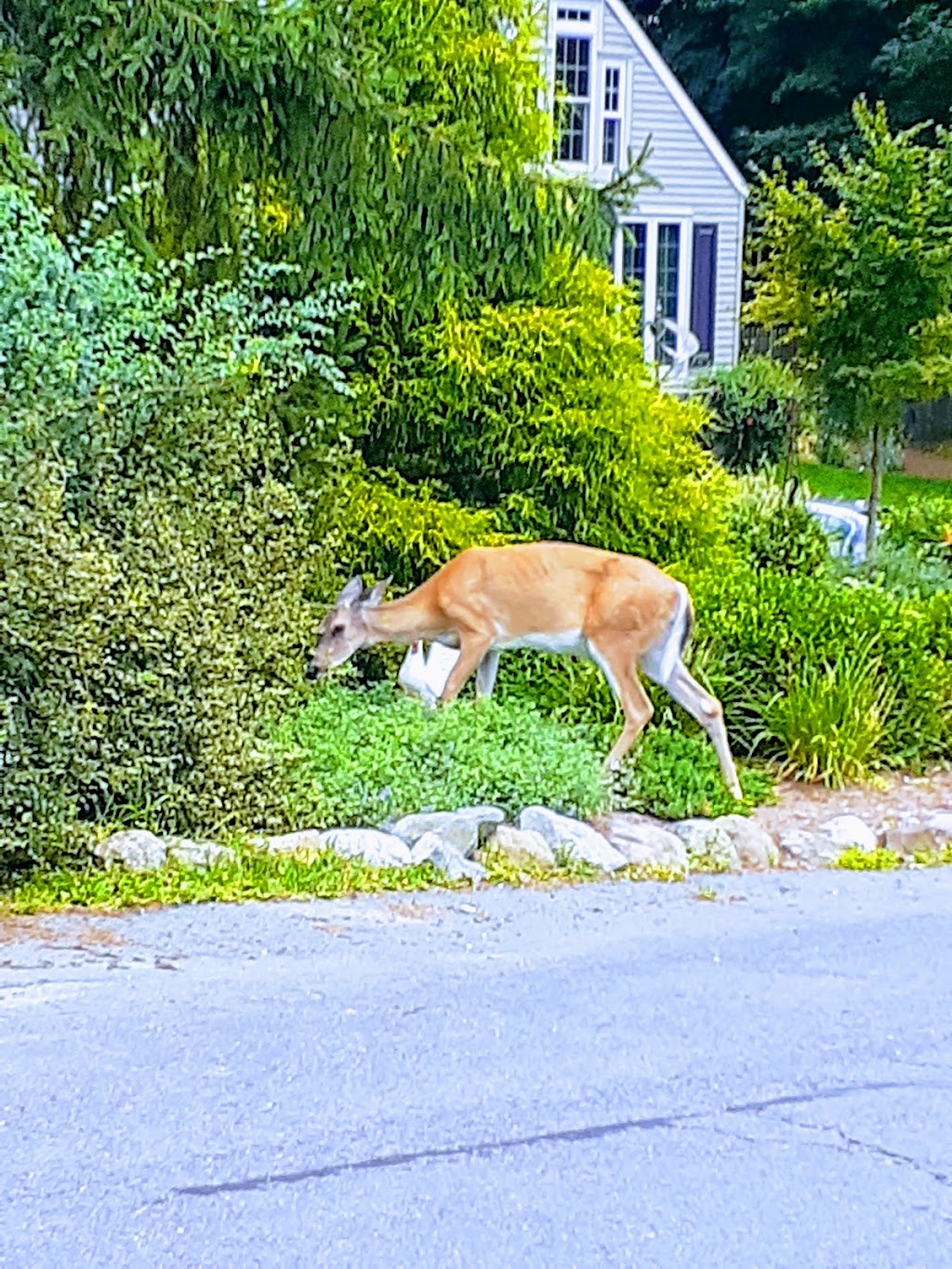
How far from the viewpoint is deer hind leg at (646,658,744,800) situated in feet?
28.8

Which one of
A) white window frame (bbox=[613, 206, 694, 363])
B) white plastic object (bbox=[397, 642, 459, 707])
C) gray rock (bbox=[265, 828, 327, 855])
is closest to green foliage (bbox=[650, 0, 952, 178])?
white window frame (bbox=[613, 206, 694, 363])

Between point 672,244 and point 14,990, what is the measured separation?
2149 cm

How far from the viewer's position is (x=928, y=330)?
15.0 metres

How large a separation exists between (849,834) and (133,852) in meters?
3.54

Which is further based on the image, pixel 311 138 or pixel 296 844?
pixel 311 138

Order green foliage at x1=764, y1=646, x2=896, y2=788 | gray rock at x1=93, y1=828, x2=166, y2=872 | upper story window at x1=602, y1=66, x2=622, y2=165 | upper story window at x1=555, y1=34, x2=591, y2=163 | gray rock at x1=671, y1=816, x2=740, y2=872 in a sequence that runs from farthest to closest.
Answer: upper story window at x1=602, y1=66, x2=622, y2=165 < upper story window at x1=555, y1=34, x2=591, y2=163 < green foliage at x1=764, y1=646, x2=896, y2=788 < gray rock at x1=671, y1=816, x2=740, y2=872 < gray rock at x1=93, y1=828, x2=166, y2=872

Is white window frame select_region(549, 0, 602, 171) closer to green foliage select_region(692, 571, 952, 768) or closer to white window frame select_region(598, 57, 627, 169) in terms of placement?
white window frame select_region(598, 57, 627, 169)

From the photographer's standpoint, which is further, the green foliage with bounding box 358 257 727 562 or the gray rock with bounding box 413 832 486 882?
the green foliage with bounding box 358 257 727 562

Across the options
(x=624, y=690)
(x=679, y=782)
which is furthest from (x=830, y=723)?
(x=624, y=690)

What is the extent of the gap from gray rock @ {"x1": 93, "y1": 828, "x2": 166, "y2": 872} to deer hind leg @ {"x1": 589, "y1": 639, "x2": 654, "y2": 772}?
2.64 metres

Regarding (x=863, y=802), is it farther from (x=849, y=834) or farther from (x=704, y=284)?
(x=704, y=284)

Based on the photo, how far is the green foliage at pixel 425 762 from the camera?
7.68m

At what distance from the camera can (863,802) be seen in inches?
358

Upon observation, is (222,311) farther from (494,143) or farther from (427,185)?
(494,143)
